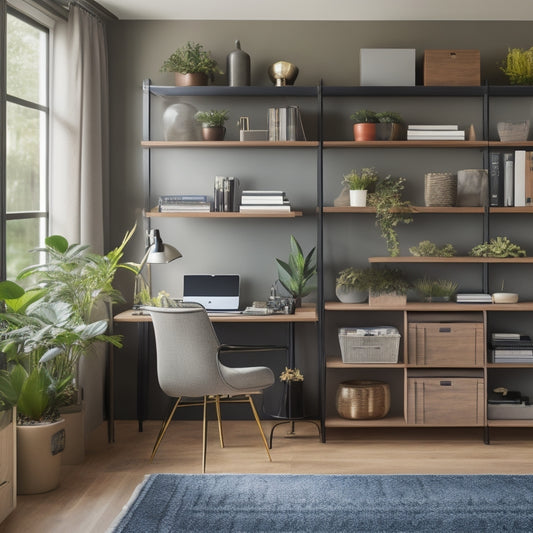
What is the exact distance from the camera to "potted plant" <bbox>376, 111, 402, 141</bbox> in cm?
505

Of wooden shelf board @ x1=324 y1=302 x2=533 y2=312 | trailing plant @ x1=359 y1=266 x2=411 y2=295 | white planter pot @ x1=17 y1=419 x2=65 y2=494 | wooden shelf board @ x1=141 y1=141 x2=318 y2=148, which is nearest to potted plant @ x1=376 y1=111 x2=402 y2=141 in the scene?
wooden shelf board @ x1=141 y1=141 x2=318 y2=148

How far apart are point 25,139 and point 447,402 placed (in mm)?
2954

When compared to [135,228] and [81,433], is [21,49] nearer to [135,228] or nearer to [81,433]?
[135,228]

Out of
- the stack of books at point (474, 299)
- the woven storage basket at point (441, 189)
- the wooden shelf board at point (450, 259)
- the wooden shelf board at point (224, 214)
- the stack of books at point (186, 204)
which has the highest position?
the woven storage basket at point (441, 189)

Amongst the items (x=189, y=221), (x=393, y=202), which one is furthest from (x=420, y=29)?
(x=189, y=221)

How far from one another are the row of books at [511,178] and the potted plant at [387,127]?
633 millimetres

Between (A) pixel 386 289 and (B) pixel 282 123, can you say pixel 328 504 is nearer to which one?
(A) pixel 386 289

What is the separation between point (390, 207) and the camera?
194 inches

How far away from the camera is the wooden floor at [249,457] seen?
12.4 feet

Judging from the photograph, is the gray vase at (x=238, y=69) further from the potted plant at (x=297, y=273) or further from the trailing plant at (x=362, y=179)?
the potted plant at (x=297, y=273)

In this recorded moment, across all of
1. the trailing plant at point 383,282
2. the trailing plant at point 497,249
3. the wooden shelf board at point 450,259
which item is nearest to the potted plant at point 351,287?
the trailing plant at point 383,282

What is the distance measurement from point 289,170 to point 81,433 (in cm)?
218

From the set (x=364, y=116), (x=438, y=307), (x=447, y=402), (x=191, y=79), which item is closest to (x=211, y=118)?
(x=191, y=79)

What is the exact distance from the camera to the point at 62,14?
472cm
